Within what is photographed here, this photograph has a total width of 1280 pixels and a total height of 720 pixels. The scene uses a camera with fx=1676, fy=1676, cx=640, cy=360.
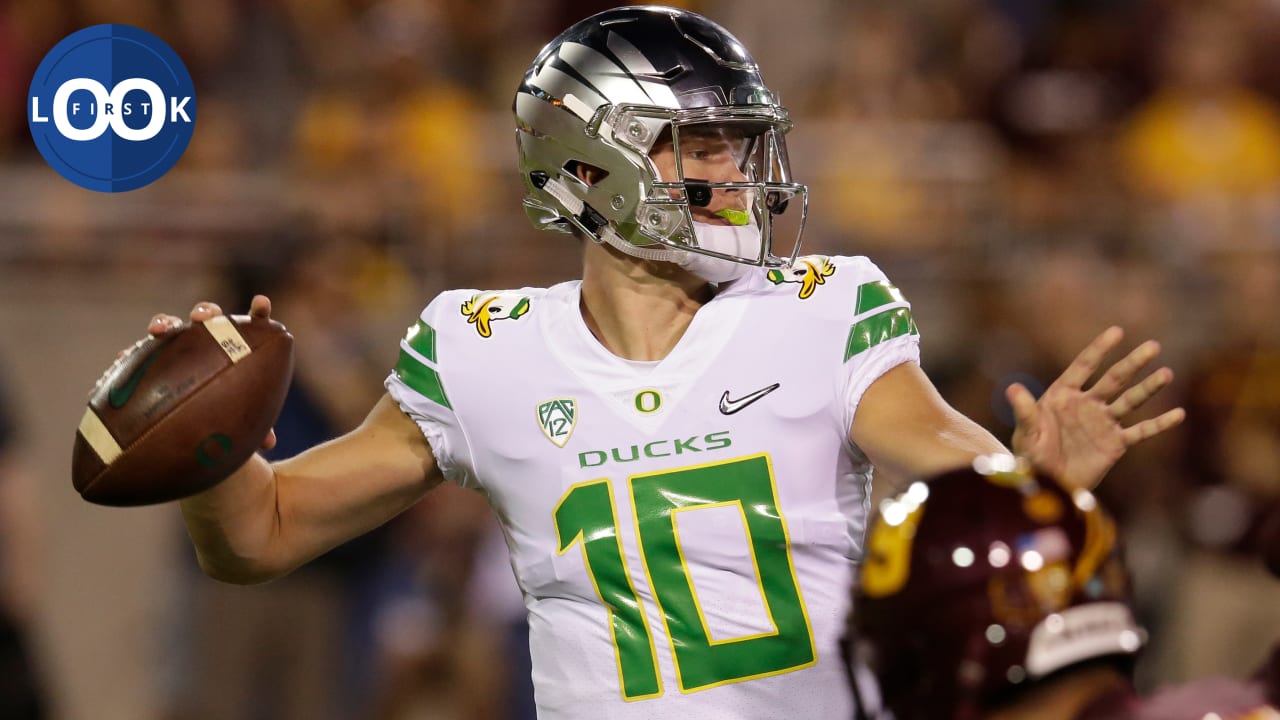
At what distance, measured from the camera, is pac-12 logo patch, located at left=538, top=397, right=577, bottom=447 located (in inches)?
116

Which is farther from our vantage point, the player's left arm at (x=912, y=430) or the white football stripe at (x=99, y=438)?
the white football stripe at (x=99, y=438)

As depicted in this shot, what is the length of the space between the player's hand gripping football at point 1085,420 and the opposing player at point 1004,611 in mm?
607

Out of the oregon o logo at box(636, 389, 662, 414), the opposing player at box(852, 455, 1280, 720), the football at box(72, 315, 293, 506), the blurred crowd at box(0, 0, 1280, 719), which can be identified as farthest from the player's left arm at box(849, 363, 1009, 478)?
the blurred crowd at box(0, 0, 1280, 719)

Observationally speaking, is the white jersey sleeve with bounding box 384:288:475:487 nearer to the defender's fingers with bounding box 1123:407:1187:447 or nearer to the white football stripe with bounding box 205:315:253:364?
the white football stripe with bounding box 205:315:253:364

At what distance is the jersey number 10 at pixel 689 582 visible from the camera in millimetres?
2781

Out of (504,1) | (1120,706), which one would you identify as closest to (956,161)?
(504,1)

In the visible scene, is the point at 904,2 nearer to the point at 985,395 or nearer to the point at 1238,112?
the point at 1238,112

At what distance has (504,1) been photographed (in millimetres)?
7988

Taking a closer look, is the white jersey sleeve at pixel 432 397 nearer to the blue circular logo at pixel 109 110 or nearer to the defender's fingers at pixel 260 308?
the defender's fingers at pixel 260 308

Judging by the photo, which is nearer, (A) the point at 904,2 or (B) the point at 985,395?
(B) the point at 985,395

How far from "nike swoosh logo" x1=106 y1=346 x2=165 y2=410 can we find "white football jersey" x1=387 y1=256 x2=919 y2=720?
531mm

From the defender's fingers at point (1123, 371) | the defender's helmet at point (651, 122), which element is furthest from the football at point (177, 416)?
the defender's fingers at point (1123, 371)

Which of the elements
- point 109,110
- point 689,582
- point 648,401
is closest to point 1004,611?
point 689,582

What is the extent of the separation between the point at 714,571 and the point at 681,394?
0.32 m
